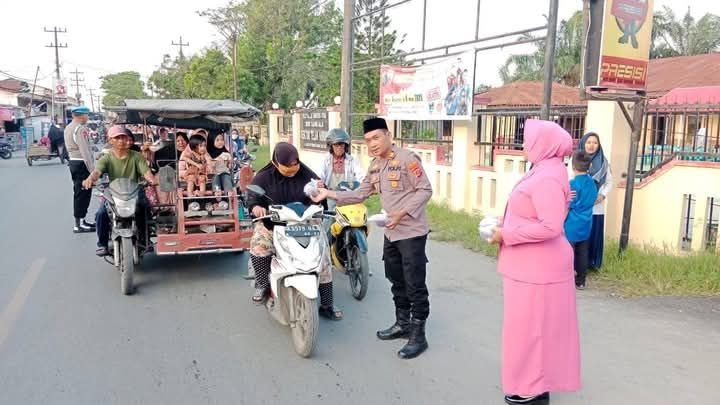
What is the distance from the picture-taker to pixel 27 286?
5898 millimetres

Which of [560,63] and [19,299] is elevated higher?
[560,63]

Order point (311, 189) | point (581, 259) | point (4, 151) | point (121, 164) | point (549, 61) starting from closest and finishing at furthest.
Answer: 1. point (311, 189)
2. point (581, 259)
3. point (121, 164)
4. point (549, 61)
5. point (4, 151)

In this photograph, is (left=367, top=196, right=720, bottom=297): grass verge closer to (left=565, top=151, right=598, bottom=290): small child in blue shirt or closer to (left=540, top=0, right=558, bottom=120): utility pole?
(left=565, top=151, right=598, bottom=290): small child in blue shirt

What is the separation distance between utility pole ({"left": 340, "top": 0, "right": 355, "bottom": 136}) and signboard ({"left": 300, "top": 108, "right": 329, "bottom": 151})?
3689mm

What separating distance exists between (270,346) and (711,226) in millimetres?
4961

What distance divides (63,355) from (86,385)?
2.02 feet

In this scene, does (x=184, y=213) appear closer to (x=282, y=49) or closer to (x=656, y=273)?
(x=656, y=273)

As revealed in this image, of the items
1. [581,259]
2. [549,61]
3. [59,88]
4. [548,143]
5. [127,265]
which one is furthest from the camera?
[59,88]

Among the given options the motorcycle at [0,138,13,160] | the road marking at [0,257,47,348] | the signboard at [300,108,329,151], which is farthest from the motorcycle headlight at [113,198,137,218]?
the motorcycle at [0,138,13,160]

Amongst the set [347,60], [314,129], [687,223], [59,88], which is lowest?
[687,223]

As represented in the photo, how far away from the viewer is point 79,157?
8711mm

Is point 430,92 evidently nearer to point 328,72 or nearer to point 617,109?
point 617,109

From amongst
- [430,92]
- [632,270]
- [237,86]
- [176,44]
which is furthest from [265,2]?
[632,270]

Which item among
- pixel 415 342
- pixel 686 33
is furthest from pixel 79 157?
pixel 686 33
